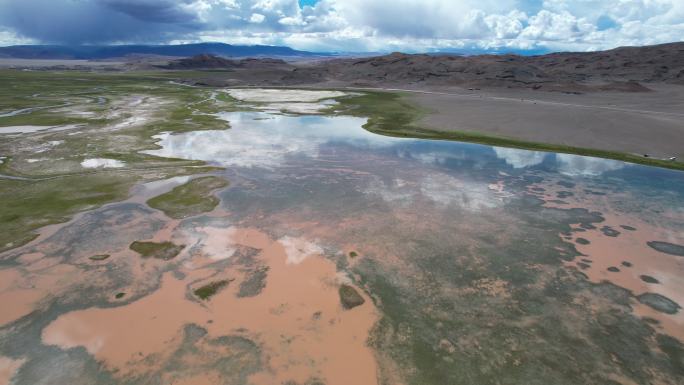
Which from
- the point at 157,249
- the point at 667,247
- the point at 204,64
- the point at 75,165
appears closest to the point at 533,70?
the point at 667,247

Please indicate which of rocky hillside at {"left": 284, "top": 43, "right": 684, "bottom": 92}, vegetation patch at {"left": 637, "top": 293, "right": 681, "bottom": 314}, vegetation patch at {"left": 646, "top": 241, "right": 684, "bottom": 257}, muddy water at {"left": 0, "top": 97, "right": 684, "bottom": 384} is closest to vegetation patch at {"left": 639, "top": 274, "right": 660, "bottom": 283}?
muddy water at {"left": 0, "top": 97, "right": 684, "bottom": 384}

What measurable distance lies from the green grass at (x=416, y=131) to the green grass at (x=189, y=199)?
73.3ft

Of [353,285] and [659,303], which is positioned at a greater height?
[659,303]

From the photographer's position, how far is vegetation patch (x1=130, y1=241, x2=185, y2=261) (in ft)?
53.2

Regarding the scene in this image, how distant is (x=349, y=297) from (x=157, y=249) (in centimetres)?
906

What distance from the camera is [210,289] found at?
14.1 metres

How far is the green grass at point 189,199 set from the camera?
67.6ft

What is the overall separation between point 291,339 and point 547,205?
17347 mm

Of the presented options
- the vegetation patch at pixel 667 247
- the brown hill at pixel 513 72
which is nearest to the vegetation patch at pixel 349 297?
the vegetation patch at pixel 667 247

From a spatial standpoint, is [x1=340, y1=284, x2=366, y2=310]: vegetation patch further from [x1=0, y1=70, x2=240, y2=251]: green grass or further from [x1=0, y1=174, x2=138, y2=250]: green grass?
[x1=0, y1=174, x2=138, y2=250]: green grass

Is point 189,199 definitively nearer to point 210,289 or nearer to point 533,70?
point 210,289

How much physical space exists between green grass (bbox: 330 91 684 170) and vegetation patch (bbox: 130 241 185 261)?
2847 centimetres

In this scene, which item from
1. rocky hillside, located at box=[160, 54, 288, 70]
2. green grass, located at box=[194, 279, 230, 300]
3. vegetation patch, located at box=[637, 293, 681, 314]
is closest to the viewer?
vegetation patch, located at box=[637, 293, 681, 314]

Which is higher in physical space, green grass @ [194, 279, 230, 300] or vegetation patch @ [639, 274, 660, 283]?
vegetation patch @ [639, 274, 660, 283]
